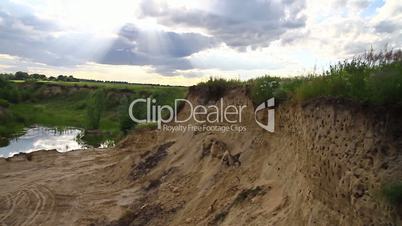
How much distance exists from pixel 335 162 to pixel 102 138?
3383 cm

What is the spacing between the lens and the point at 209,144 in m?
12.6

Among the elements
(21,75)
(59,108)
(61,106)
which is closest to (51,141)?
(59,108)

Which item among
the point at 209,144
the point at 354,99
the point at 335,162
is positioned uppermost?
the point at 354,99

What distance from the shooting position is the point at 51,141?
3528 cm

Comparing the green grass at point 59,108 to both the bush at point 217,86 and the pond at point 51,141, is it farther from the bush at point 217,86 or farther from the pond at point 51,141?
the bush at point 217,86

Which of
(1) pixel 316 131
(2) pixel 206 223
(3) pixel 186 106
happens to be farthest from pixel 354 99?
(3) pixel 186 106

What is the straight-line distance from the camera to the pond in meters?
30.8

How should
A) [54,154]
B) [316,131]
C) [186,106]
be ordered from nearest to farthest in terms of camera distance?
[316,131] → [186,106] → [54,154]

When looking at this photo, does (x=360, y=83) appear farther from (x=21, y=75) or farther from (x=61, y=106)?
(x=21, y=75)

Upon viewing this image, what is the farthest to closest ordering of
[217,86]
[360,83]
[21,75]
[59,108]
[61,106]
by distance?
[21,75], [61,106], [59,108], [217,86], [360,83]

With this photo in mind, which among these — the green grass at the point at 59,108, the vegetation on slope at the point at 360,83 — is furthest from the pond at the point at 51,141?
the vegetation on slope at the point at 360,83

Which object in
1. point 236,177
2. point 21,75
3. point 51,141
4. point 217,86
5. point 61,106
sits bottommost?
point 51,141

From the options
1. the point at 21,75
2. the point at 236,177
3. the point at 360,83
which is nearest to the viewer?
the point at 360,83

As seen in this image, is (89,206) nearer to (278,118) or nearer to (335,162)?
(278,118)
